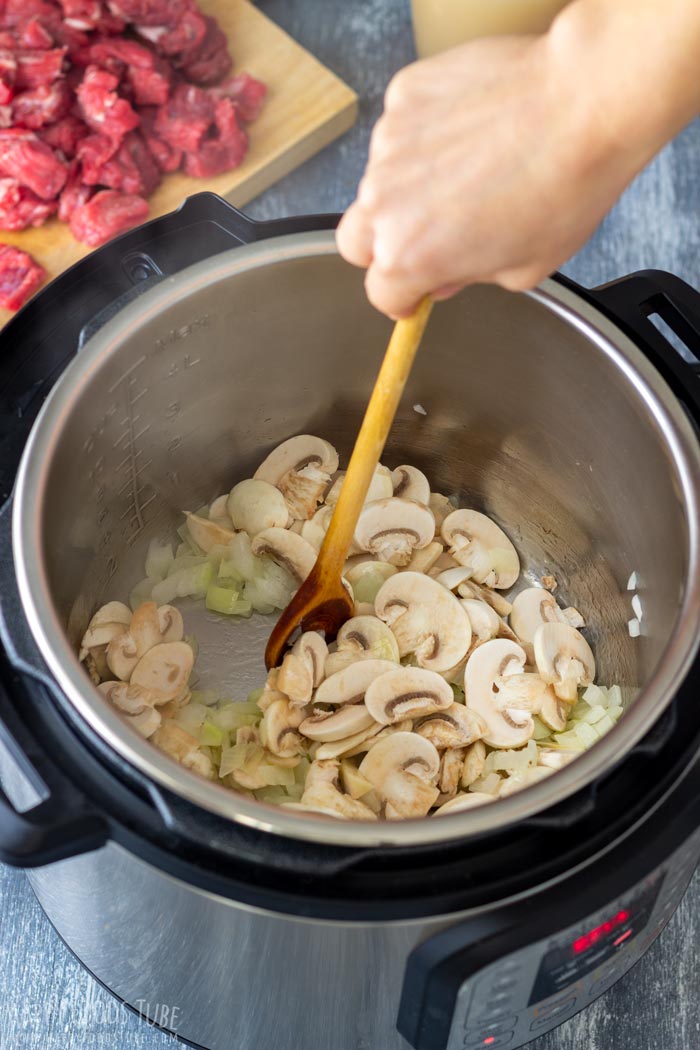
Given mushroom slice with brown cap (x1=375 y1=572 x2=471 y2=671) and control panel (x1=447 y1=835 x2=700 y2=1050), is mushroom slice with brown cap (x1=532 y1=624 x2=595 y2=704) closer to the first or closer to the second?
mushroom slice with brown cap (x1=375 y1=572 x2=471 y2=671)

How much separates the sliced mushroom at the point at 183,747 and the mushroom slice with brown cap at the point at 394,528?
390 millimetres

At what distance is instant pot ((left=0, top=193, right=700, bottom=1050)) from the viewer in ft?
3.06

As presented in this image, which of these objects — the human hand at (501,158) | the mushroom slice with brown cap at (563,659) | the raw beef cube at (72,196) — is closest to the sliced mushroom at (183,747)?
the mushroom slice with brown cap at (563,659)

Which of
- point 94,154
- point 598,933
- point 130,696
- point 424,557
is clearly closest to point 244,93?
point 94,154

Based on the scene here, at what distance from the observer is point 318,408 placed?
1551 millimetres

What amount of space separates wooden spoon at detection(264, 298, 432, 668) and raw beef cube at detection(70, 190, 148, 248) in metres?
0.74

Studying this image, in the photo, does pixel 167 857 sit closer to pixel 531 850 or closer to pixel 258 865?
pixel 258 865

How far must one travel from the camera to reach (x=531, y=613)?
150cm

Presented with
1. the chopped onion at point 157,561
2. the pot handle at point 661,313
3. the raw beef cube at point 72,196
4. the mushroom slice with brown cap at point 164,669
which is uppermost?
the pot handle at point 661,313

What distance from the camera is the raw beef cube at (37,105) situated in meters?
1.84

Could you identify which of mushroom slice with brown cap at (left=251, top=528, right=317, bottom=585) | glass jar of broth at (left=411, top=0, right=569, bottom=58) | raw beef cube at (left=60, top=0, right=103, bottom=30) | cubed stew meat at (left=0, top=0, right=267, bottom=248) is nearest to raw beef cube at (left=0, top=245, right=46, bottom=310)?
cubed stew meat at (left=0, top=0, right=267, bottom=248)

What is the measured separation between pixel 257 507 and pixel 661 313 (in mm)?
620

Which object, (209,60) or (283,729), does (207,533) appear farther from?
(209,60)

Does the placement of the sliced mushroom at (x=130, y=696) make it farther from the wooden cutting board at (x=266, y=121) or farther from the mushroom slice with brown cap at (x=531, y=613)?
the wooden cutting board at (x=266, y=121)
